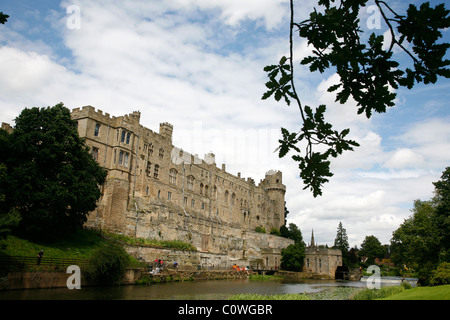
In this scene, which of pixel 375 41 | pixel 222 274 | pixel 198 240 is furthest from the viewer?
pixel 198 240

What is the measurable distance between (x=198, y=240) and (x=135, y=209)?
38.5 feet

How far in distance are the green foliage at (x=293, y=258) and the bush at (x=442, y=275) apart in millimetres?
37799

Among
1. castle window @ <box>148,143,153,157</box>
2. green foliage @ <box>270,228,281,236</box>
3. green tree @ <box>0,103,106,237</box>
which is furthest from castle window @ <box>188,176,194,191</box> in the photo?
green tree @ <box>0,103,106,237</box>

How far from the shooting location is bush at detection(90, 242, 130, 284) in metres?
24.2

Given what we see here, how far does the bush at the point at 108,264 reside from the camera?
24219mm

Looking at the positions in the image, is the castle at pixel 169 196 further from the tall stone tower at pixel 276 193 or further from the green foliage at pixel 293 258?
the tall stone tower at pixel 276 193

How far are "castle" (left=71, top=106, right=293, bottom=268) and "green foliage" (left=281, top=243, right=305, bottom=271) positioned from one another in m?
1.37

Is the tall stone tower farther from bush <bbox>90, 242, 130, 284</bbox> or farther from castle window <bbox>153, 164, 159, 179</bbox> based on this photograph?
bush <bbox>90, 242, 130, 284</bbox>

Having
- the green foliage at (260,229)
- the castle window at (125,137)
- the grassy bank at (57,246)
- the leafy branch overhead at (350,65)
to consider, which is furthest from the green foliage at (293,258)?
the leafy branch overhead at (350,65)

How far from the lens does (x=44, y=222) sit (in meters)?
25.6

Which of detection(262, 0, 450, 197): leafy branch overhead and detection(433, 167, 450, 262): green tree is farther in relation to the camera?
detection(433, 167, 450, 262): green tree
